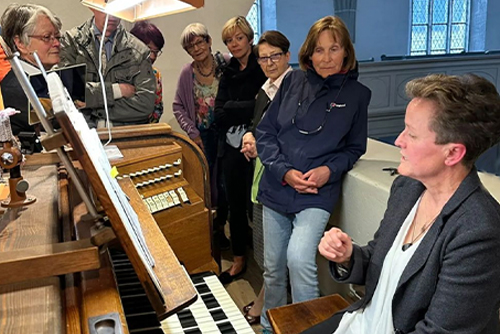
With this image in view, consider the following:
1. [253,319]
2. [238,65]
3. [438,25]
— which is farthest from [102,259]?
[438,25]

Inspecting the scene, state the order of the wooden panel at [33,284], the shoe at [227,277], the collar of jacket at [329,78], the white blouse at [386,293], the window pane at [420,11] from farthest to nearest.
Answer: the window pane at [420,11] → the shoe at [227,277] → the collar of jacket at [329,78] → the white blouse at [386,293] → the wooden panel at [33,284]

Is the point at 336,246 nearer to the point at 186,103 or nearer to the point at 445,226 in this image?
the point at 445,226

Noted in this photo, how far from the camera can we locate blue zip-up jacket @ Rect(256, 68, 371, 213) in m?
2.17

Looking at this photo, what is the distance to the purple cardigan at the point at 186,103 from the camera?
11.2 ft

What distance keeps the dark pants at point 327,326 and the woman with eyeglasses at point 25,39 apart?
1.56 metres

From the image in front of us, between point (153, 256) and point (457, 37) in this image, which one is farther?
A: point (457, 37)

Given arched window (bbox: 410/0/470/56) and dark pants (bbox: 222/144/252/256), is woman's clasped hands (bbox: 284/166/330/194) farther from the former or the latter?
arched window (bbox: 410/0/470/56)

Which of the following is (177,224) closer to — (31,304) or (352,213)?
(352,213)

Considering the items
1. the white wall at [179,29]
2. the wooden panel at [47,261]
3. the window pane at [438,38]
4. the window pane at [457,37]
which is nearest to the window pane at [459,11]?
the window pane at [457,37]

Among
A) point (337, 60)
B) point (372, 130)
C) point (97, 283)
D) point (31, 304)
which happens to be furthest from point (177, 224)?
point (372, 130)

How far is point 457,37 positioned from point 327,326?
13.0 metres

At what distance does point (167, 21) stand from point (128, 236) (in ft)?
12.5

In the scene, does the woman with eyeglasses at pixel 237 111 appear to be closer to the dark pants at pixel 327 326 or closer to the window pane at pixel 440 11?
the dark pants at pixel 327 326

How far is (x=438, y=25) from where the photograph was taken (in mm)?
12508
